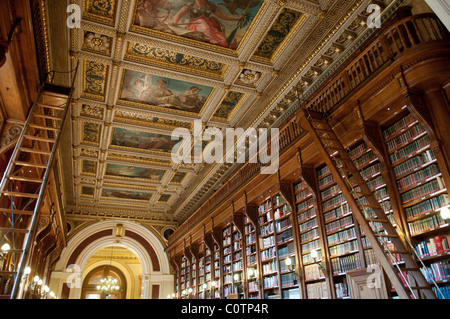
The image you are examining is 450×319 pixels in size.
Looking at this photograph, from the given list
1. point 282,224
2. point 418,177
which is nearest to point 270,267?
point 282,224

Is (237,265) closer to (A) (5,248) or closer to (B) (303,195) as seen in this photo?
(B) (303,195)

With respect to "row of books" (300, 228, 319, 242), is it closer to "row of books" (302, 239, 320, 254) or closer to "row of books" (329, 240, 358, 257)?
"row of books" (302, 239, 320, 254)

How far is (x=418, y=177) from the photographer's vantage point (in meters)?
4.27

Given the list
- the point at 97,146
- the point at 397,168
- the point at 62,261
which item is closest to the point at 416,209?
the point at 397,168

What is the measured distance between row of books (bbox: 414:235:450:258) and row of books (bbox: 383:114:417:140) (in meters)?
1.57

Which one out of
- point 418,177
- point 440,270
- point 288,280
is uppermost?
point 418,177

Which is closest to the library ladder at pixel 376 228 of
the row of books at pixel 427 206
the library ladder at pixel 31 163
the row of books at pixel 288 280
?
the row of books at pixel 427 206

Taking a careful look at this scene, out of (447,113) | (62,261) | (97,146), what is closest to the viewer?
(447,113)

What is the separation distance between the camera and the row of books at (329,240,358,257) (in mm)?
5117

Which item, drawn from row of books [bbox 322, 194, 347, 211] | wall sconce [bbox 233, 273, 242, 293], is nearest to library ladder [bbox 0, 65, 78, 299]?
row of books [bbox 322, 194, 347, 211]

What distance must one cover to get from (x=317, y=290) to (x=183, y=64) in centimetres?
559

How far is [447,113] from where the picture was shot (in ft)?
13.3
